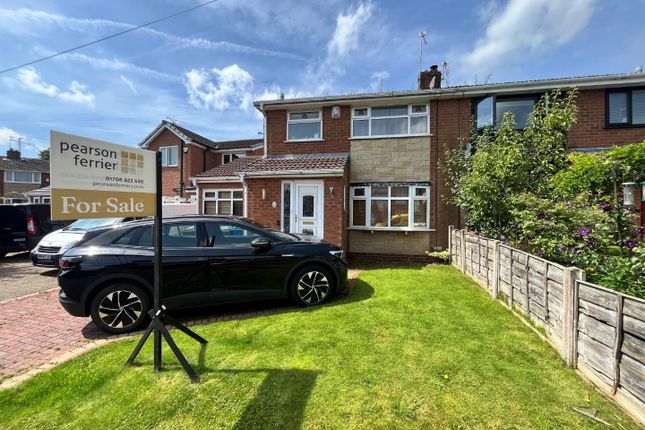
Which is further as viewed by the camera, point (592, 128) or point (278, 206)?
point (278, 206)

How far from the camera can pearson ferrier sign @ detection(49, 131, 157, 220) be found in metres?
2.52

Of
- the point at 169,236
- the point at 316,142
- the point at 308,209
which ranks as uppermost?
the point at 316,142

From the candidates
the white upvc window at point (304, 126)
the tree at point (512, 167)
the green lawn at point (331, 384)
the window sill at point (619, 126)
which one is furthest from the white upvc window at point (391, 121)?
the green lawn at point (331, 384)

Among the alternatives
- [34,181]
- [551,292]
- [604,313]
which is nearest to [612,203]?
[551,292]

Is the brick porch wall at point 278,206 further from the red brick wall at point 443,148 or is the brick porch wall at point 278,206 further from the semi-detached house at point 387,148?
the red brick wall at point 443,148

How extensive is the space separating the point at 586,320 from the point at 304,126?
979 cm

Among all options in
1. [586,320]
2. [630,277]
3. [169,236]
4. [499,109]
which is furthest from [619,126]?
[169,236]

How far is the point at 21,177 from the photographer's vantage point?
32969 mm

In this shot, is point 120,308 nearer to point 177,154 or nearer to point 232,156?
point 177,154

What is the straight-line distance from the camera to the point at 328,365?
314 cm

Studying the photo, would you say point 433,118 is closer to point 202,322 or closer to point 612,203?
point 612,203

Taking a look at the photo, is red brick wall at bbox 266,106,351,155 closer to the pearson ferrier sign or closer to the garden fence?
the garden fence

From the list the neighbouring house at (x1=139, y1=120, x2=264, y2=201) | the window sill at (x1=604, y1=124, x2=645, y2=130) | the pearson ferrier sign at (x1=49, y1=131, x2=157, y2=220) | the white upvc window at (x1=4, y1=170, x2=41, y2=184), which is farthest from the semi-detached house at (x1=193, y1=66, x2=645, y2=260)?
the white upvc window at (x1=4, y1=170, x2=41, y2=184)

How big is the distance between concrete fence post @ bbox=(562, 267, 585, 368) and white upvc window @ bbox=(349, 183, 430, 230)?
21.7 ft
